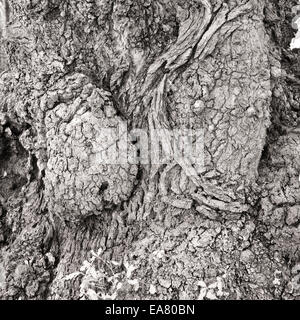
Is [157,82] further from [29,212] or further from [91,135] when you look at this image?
[29,212]

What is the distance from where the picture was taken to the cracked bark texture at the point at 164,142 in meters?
2.02

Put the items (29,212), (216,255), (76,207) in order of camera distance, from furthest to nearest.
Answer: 1. (29,212)
2. (76,207)
3. (216,255)

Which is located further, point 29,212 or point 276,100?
point 29,212

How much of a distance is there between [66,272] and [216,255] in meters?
0.77

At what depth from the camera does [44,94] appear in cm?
223

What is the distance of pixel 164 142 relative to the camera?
2.13 meters

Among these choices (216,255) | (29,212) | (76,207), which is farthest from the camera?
(29,212)

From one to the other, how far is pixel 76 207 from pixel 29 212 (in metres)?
0.45

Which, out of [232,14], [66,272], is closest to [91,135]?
[66,272]

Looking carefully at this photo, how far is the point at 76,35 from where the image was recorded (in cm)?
225

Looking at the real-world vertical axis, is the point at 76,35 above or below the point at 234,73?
above

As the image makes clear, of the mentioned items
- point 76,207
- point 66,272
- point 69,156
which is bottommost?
point 66,272

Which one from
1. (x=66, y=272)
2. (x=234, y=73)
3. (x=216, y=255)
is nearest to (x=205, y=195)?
(x=216, y=255)

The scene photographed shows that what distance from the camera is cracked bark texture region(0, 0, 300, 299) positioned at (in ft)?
6.62
